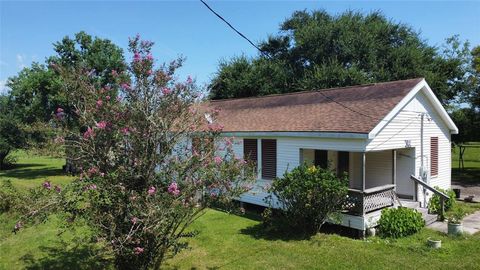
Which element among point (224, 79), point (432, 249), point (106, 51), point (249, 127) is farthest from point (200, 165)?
point (224, 79)

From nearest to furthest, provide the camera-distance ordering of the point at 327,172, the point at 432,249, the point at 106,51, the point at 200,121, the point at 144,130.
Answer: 1. the point at 144,130
2. the point at 200,121
3. the point at 432,249
4. the point at 327,172
5. the point at 106,51

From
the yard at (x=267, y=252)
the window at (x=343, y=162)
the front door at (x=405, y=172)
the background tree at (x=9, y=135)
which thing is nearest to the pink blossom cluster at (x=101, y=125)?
the yard at (x=267, y=252)

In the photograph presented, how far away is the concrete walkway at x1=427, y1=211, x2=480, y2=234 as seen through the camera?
455 inches

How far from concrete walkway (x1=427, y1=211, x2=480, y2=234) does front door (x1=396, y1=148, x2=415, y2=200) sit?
1929 mm

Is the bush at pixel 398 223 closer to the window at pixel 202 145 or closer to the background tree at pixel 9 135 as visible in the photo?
the window at pixel 202 145

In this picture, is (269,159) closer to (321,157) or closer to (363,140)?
(321,157)

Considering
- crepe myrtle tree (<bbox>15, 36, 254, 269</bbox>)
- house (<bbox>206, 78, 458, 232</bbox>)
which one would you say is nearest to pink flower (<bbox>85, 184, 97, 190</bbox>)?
crepe myrtle tree (<bbox>15, 36, 254, 269</bbox>)

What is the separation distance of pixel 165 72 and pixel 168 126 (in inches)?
42.2

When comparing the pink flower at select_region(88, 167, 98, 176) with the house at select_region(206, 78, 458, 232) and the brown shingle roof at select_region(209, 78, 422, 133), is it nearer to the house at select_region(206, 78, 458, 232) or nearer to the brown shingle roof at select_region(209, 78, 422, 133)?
the house at select_region(206, 78, 458, 232)

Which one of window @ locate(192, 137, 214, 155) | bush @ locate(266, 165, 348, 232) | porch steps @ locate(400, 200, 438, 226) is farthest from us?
porch steps @ locate(400, 200, 438, 226)

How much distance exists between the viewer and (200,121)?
758cm

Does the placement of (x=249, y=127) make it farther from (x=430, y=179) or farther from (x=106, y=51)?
(x=106, y=51)

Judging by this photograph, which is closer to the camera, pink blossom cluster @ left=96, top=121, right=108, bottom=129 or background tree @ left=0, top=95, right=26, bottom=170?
pink blossom cluster @ left=96, top=121, right=108, bottom=129

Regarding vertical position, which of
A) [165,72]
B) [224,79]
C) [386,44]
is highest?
[386,44]
